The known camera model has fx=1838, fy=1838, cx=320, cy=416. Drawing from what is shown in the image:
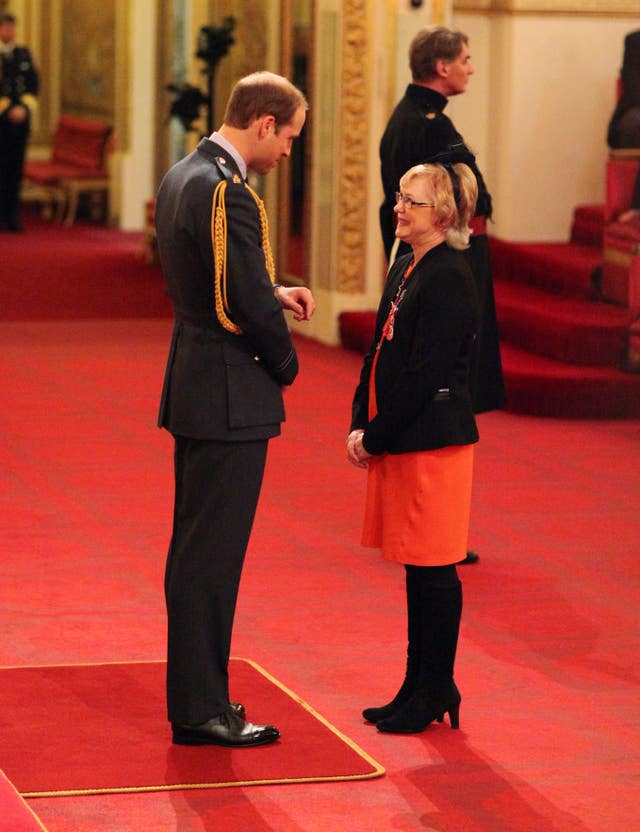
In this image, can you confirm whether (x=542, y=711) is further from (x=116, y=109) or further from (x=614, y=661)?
(x=116, y=109)

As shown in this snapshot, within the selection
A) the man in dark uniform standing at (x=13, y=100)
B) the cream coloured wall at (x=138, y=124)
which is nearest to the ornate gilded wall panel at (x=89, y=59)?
the cream coloured wall at (x=138, y=124)

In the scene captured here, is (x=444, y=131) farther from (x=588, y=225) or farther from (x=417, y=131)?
(x=588, y=225)

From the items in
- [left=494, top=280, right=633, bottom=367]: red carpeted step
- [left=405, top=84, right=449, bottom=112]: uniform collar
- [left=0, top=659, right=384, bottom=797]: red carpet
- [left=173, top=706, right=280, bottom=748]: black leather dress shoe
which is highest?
[left=405, top=84, right=449, bottom=112]: uniform collar

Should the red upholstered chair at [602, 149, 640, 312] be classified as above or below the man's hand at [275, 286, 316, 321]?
below

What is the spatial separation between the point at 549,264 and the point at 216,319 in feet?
22.1

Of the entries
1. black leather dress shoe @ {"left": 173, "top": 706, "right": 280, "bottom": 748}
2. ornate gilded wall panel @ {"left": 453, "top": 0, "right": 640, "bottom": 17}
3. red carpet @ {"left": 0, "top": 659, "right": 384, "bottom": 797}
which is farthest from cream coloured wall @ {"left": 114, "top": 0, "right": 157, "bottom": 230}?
black leather dress shoe @ {"left": 173, "top": 706, "right": 280, "bottom": 748}

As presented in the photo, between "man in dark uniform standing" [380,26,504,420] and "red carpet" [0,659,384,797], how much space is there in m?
1.81

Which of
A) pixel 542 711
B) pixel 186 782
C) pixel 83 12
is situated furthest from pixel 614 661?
pixel 83 12

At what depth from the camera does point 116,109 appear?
17.8 m

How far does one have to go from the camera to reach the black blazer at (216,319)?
4094 mm

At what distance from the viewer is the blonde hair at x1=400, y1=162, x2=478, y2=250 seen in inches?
171

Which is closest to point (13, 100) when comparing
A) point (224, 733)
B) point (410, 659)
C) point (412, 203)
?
point (412, 203)

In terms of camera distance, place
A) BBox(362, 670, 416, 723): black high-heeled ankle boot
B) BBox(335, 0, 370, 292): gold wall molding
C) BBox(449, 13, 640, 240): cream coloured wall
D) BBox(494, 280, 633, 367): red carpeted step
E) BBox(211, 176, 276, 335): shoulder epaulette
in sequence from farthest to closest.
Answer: BBox(449, 13, 640, 240): cream coloured wall, BBox(335, 0, 370, 292): gold wall molding, BBox(494, 280, 633, 367): red carpeted step, BBox(362, 670, 416, 723): black high-heeled ankle boot, BBox(211, 176, 276, 335): shoulder epaulette

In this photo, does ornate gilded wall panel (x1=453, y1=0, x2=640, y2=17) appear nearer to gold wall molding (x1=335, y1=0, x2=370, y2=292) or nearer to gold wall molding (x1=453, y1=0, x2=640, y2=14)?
gold wall molding (x1=453, y1=0, x2=640, y2=14)
